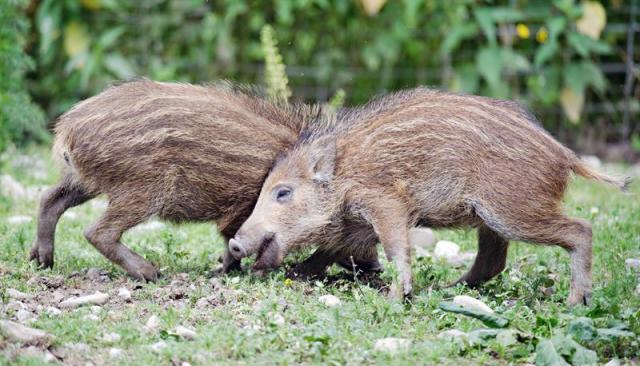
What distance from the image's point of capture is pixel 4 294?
5.37m

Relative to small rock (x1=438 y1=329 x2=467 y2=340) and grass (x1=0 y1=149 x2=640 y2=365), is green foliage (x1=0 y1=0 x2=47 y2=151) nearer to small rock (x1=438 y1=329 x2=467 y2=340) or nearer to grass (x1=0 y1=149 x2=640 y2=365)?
grass (x1=0 y1=149 x2=640 y2=365)

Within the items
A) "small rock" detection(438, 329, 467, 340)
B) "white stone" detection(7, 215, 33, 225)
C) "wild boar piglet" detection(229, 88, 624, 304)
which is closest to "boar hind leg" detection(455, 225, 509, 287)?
"wild boar piglet" detection(229, 88, 624, 304)

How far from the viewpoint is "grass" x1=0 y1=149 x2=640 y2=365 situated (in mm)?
4609

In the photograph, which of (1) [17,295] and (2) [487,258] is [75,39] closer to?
(1) [17,295]

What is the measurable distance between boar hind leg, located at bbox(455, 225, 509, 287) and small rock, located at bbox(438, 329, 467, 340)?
1261 mm

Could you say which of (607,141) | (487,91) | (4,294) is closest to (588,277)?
(4,294)

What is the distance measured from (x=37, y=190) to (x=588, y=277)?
4524 mm

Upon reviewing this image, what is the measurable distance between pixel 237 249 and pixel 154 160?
0.70 metres

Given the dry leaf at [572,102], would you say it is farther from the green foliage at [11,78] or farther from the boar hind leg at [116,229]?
the boar hind leg at [116,229]

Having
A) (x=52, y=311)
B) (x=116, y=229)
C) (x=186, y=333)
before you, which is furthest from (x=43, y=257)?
(x=186, y=333)

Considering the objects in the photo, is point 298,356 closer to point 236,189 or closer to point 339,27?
point 236,189

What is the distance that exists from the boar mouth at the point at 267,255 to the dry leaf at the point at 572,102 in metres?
5.87

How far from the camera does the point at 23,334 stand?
4.66 meters

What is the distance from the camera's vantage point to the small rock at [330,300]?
5.37 metres
